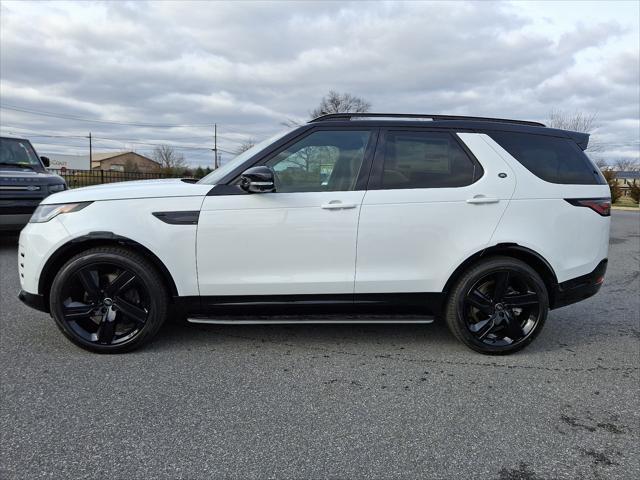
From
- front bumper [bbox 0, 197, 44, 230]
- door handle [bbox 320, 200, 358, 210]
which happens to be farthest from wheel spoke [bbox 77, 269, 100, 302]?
front bumper [bbox 0, 197, 44, 230]

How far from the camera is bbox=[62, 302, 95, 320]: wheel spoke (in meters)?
3.43

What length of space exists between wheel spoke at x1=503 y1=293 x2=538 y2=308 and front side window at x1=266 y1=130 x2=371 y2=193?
1483 mm

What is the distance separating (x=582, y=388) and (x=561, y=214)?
127 centimetres

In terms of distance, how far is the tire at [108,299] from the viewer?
3.37 m

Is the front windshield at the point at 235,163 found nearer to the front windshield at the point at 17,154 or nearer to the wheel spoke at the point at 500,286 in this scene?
the wheel spoke at the point at 500,286

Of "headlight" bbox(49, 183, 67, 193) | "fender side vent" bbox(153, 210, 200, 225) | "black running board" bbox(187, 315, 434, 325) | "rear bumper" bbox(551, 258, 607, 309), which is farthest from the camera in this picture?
"headlight" bbox(49, 183, 67, 193)

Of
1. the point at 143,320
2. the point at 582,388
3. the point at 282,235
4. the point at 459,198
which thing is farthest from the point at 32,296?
the point at 582,388

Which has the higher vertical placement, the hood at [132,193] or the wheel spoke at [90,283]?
the hood at [132,193]

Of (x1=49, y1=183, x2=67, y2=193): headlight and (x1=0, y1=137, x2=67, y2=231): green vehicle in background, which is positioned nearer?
(x1=0, y1=137, x2=67, y2=231): green vehicle in background

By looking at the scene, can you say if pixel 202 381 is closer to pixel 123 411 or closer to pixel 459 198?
pixel 123 411

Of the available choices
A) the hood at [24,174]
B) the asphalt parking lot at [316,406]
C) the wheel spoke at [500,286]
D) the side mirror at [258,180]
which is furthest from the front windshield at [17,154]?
the wheel spoke at [500,286]

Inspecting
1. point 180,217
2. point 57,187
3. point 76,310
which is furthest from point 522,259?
point 57,187

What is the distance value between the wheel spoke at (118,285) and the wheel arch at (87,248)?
0.69 feet

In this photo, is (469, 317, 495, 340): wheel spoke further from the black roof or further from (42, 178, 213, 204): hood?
(42, 178, 213, 204): hood
